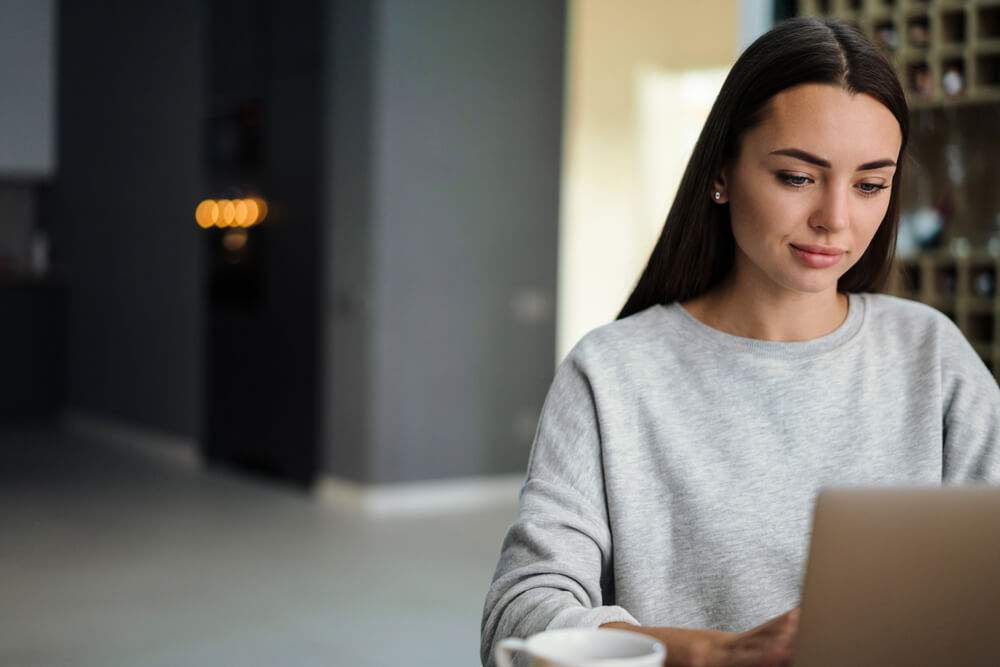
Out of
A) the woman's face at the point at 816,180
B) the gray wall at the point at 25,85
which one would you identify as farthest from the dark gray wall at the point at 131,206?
the woman's face at the point at 816,180

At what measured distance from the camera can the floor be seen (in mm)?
3305

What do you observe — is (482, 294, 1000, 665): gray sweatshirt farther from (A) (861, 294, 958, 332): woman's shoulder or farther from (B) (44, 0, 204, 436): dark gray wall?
(B) (44, 0, 204, 436): dark gray wall

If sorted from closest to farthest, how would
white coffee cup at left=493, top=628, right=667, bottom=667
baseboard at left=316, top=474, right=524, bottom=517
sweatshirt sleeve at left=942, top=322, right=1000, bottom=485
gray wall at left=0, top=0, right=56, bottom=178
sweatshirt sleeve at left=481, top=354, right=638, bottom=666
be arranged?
1. white coffee cup at left=493, top=628, right=667, bottom=667
2. sweatshirt sleeve at left=481, top=354, right=638, bottom=666
3. sweatshirt sleeve at left=942, top=322, right=1000, bottom=485
4. baseboard at left=316, top=474, right=524, bottom=517
5. gray wall at left=0, top=0, right=56, bottom=178

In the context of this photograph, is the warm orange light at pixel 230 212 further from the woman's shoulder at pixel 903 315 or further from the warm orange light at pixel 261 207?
the woman's shoulder at pixel 903 315

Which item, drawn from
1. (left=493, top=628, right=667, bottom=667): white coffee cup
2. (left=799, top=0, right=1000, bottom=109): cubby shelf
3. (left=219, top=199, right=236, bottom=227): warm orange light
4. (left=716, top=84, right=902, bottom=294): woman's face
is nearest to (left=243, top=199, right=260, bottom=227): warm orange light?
(left=219, top=199, right=236, bottom=227): warm orange light

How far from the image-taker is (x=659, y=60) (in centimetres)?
612

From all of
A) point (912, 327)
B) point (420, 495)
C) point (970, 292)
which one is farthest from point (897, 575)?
point (420, 495)

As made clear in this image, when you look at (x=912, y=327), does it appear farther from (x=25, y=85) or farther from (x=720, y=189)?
(x=25, y=85)

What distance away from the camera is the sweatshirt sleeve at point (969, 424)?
1.25 metres

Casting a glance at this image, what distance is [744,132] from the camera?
121 centimetres

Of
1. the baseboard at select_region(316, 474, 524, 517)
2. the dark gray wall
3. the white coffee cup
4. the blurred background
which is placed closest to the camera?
the white coffee cup

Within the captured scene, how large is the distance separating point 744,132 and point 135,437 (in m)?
6.48

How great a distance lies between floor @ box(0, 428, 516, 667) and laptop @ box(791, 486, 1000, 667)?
2.60 m

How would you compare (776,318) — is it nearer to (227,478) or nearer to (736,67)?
(736,67)
